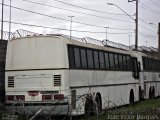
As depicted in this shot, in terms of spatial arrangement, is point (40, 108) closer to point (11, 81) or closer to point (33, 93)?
point (33, 93)

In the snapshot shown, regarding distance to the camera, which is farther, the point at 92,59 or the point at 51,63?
the point at 92,59

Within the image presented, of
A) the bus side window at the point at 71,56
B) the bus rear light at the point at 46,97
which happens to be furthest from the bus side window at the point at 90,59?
the bus rear light at the point at 46,97

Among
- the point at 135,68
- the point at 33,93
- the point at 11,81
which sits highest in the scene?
the point at 135,68

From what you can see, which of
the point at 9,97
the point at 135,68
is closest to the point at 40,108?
the point at 9,97

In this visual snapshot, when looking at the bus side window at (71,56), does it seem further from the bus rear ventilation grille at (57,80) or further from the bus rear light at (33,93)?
the bus rear light at (33,93)

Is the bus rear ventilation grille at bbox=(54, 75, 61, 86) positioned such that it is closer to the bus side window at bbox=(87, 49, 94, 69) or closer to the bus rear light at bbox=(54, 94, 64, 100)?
the bus rear light at bbox=(54, 94, 64, 100)

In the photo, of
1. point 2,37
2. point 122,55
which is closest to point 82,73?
point 2,37

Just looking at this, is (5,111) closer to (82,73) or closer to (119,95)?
(82,73)

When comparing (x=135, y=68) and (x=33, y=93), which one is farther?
(x=135, y=68)

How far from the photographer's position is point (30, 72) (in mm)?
14258

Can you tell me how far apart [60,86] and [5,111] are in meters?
2.22

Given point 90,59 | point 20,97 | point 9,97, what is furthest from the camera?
point 90,59

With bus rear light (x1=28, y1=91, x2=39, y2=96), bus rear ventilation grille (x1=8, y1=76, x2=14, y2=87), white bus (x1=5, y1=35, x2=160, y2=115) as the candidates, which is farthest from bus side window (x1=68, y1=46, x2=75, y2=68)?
bus rear ventilation grille (x1=8, y1=76, x2=14, y2=87)

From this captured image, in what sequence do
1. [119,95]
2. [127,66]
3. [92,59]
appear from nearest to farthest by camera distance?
[92,59], [119,95], [127,66]
